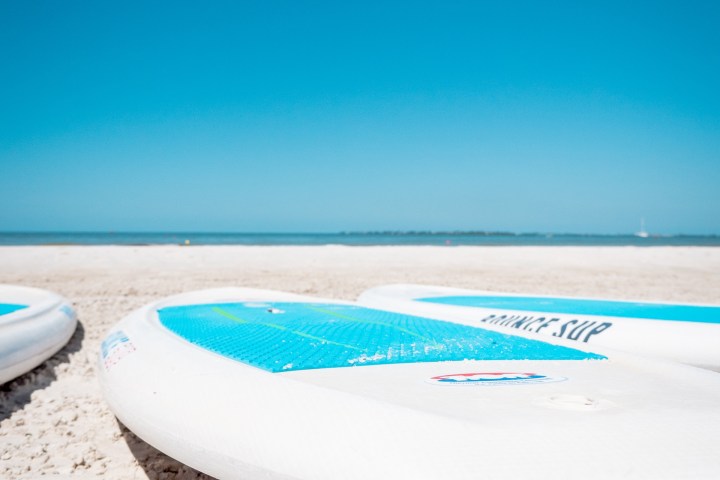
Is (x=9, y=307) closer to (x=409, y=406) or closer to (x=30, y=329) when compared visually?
(x=30, y=329)

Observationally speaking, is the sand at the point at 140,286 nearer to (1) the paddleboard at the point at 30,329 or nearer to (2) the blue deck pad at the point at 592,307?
(1) the paddleboard at the point at 30,329

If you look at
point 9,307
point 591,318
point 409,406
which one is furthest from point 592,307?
point 9,307

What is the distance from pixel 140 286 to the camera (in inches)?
330

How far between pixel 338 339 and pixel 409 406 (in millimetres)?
1275

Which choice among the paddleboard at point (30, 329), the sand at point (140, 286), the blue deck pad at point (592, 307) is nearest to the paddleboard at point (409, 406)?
the sand at point (140, 286)

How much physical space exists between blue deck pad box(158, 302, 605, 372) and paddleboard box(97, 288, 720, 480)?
0.02m

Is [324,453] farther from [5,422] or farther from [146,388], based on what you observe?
[5,422]

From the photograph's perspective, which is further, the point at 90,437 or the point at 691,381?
the point at 90,437

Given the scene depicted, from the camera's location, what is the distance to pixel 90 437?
2.65 metres

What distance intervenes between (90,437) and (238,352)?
93cm

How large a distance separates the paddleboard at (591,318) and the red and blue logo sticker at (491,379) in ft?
3.11

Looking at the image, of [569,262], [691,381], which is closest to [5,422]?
[691,381]

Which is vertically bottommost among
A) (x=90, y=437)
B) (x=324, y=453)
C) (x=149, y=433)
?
(x=90, y=437)

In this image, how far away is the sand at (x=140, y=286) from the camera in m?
2.45
